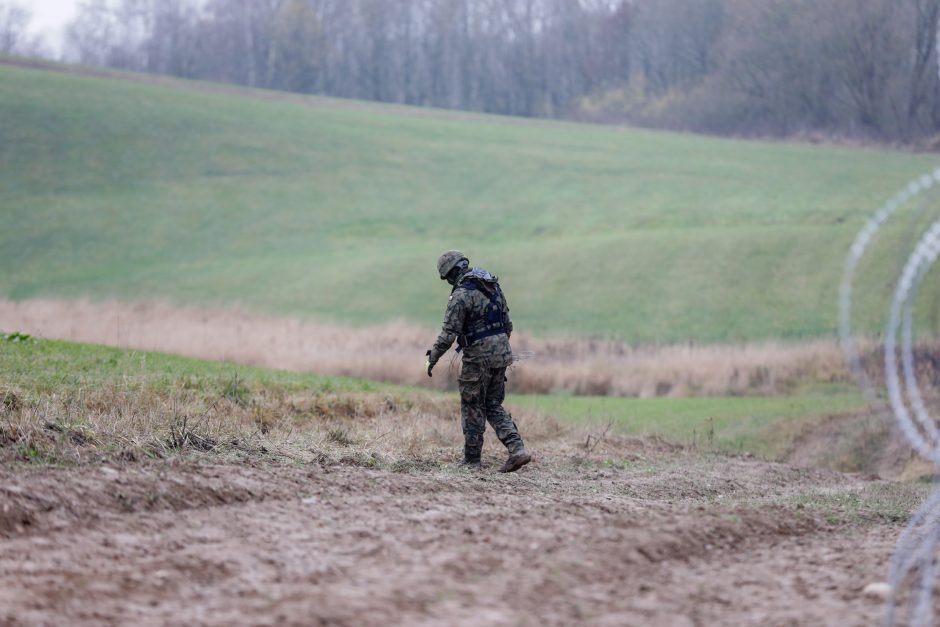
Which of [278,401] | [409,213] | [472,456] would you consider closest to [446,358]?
[278,401]

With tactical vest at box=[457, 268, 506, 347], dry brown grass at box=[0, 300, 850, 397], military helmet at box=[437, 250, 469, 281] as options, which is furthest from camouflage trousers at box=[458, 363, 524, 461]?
dry brown grass at box=[0, 300, 850, 397]

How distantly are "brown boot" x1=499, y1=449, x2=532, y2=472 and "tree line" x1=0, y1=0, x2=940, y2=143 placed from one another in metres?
43.1

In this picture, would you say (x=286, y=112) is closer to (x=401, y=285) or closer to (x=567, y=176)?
(x=567, y=176)

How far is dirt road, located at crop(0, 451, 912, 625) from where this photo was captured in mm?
6059

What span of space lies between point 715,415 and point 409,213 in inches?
1184

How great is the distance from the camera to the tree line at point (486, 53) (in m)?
62.8

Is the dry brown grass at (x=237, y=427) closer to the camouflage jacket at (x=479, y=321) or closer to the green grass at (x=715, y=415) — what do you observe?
the camouflage jacket at (x=479, y=321)

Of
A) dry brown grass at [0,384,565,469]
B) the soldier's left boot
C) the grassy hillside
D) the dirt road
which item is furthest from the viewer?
the grassy hillside

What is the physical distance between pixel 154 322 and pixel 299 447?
2163cm

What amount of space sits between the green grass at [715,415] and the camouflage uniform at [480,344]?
6407 millimetres

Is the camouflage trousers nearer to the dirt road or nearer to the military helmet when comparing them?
the military helmet

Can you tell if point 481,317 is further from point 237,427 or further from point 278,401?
point 278,401

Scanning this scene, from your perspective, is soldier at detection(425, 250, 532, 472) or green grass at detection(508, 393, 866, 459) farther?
green grass at detection(508, 393, 866, 459)

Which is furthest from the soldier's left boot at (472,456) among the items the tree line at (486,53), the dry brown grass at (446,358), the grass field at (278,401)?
the tree line at (486,53)
